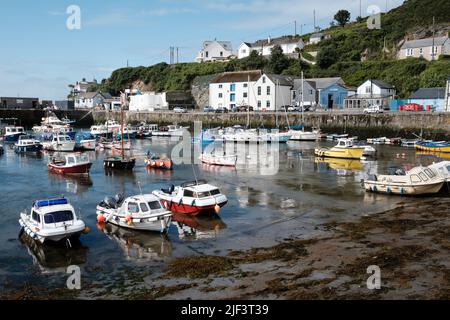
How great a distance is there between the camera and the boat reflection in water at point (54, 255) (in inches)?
653

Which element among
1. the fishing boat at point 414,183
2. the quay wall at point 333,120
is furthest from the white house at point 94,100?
the fishing boat at point 414,183

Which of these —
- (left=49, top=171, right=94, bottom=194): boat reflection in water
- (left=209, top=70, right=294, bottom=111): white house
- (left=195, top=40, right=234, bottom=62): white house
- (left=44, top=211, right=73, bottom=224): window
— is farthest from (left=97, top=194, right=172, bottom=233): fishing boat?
(left=195, top=40, right=234, bottom=62): white house

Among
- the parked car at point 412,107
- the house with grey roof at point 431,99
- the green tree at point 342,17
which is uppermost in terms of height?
the green tree at point 342,17

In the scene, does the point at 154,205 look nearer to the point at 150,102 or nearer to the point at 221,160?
the point at 221,160

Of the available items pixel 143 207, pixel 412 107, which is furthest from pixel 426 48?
pixel 143 207

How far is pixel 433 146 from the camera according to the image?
47.4m

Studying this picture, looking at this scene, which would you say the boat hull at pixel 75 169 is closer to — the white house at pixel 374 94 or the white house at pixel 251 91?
the white house at pixel 251 91

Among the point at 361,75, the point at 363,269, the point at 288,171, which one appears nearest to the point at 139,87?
the point at 361,75

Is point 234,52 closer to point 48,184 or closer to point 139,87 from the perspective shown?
point 139,87

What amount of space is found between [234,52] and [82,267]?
395ft

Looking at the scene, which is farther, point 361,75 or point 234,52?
point 234,52

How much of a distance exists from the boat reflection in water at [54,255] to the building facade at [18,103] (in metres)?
97.5

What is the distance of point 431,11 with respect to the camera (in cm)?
9750

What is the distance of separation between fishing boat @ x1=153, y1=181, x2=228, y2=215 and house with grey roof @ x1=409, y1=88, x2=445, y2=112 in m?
49.2
